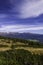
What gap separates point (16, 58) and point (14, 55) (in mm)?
2678

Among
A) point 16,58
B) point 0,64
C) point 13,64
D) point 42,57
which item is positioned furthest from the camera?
point 42,57

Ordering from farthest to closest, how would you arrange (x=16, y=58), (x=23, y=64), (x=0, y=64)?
(x=16, y=58) < (x=23, y=64) < (x=0, y=64)

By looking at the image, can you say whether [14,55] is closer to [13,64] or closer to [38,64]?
[38,64]

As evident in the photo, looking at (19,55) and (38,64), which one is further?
(19,55)

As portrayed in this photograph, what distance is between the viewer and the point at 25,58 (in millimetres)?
51719

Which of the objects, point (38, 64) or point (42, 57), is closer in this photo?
point (38, 64)

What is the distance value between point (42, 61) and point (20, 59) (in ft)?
24.4

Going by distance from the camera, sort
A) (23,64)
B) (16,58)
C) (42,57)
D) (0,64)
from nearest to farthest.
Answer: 1. (0,64)
2. (23,64)
3. (16,58)
4. (42,57)

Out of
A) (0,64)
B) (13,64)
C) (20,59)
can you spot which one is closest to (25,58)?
(20,59)

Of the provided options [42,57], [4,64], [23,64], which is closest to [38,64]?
[23,64]

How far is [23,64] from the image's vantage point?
46.9 metres

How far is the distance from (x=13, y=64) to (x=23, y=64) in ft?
19.4

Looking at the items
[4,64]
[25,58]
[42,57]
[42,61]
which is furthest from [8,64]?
Result: [42,57]

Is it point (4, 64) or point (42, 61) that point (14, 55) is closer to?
point (42, 61)
